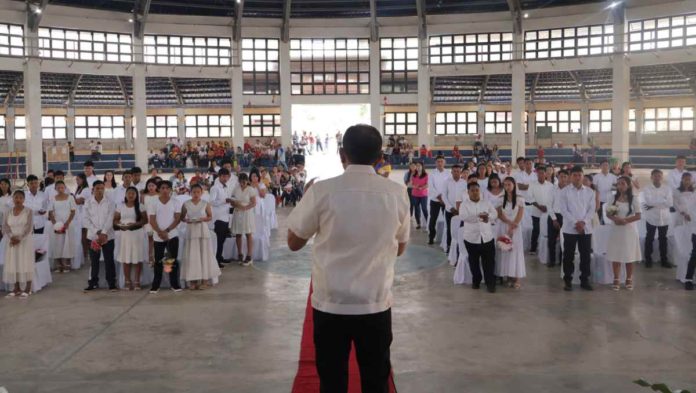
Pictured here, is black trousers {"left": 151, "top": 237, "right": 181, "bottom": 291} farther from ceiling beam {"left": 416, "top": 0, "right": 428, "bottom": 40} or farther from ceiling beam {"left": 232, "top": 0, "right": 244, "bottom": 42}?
ceiling beam {"left": 416, "top": 0, "right": 428, "bottom": 40}

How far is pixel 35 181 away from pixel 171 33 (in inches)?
941

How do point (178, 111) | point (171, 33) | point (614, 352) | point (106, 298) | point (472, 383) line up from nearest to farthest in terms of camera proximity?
point (472, 383) → point (614, 352) → point (106, 298) → point (171, 33) → point (178, 111)

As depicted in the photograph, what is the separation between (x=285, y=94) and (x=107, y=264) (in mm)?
26661

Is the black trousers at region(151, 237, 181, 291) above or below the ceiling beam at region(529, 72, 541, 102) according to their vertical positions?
below

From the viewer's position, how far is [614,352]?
664cm

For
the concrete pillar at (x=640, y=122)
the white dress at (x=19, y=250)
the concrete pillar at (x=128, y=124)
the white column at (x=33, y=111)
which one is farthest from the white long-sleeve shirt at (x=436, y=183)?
the concrete pillar at (x=640, y=122)

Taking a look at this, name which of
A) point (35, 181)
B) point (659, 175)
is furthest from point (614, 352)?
point (35, 181)

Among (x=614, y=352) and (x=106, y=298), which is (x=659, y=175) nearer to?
(x=614, y=352)

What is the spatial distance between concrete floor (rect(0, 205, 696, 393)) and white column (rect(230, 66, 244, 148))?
2491 cm

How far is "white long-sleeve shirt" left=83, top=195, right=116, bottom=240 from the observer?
9.57 metres

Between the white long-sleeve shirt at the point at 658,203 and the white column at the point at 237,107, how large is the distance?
26.0 m

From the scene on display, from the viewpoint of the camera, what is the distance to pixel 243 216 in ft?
38.0

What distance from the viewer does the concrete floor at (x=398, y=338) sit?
598cm


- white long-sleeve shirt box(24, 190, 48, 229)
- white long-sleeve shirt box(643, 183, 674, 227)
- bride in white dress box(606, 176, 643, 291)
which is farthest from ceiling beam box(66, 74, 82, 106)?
bride in white dress box(606, 176, 643, 291)
